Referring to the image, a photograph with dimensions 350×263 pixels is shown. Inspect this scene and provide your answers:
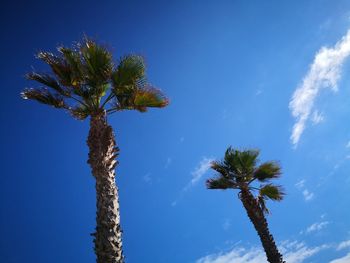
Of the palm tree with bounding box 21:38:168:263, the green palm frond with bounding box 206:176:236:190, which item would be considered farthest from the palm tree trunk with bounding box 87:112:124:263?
the green palm frond with bounding box 206:176:236:190

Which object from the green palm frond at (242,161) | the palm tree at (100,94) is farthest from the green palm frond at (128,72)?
the green palm frond at (242,161)

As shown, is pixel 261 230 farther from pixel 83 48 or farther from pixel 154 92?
pixel 83 48

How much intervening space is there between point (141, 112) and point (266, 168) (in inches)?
314

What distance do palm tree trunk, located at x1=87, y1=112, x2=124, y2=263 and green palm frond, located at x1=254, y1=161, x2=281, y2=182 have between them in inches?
366

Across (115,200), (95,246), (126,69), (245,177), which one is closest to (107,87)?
(126,69)

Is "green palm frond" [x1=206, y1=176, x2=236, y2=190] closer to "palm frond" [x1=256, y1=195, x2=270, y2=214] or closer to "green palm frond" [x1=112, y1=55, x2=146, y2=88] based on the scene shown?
"palm frond" [x1=256, y1=195, x2=270, y2=214]

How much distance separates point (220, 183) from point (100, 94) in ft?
28.1

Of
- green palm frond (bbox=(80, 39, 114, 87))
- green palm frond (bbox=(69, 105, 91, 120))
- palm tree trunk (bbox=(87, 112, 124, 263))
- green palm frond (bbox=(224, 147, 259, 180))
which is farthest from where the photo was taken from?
green palm frond (bbox=(224, 147, 259, 180))

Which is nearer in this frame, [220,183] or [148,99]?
[148,99]

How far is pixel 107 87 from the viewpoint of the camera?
36.3 feet

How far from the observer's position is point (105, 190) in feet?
26.5

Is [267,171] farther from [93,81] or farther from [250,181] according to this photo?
[93,81]

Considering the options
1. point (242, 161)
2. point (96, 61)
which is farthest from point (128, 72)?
point (242, 161)

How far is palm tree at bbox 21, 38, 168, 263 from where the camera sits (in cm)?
824
